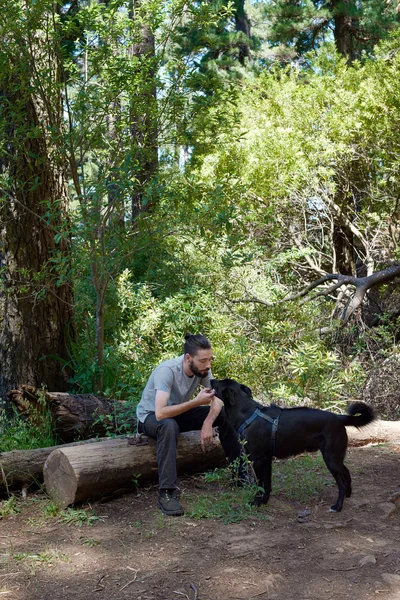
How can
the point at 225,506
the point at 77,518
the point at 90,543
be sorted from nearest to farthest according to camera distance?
the point at 90,543 < the point at 77,518 < the point at 225,506

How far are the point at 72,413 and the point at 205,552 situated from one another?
102 inches

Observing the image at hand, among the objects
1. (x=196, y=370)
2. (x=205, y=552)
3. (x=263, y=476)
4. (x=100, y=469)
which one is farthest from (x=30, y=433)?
(x=205, y=552)

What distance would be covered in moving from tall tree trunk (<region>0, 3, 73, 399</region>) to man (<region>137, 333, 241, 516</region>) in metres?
2.34

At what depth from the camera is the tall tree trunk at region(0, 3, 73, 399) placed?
23.1 ft

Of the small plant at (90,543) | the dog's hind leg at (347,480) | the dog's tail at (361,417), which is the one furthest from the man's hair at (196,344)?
the small plant at (90,543)

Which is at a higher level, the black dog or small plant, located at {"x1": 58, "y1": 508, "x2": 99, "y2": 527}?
the black dog

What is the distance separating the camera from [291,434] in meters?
4.96

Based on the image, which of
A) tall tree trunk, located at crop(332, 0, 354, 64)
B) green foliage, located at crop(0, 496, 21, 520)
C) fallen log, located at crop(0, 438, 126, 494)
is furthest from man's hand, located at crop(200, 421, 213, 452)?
tall tree trunk, located at crop(332, 0, 354, 64)

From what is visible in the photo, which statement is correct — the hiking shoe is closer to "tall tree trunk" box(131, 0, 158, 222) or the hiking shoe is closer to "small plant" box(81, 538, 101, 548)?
"small plant" box(81, 538, 101, 548)

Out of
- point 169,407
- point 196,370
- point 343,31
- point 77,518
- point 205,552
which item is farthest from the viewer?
point 343,31

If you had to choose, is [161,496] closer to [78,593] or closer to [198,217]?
[78,593]

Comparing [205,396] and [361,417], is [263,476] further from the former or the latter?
[361,417]

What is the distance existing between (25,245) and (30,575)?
435 centimetres

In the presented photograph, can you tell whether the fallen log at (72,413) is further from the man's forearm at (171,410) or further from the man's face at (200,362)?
the man's face at (200,362)
